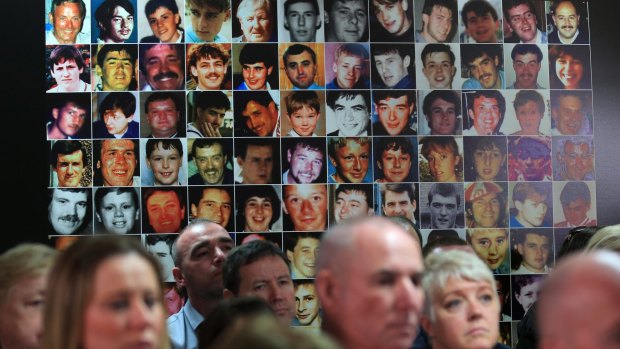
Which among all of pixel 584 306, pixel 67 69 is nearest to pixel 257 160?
pixel 67 69

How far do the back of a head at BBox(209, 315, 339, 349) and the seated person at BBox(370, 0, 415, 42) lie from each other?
4123 mm

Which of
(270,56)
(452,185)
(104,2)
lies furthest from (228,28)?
(452,185)

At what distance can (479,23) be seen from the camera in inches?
233

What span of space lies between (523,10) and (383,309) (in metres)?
3.67

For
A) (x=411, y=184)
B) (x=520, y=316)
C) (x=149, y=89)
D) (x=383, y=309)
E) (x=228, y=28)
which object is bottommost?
(x=520, y=316)

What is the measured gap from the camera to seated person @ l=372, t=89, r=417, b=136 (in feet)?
19.0

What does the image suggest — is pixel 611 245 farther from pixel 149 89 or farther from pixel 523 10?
pixel 149 89

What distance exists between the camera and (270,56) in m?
5.74

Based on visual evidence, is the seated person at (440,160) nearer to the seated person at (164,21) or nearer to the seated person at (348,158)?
the seated person at (348,158)

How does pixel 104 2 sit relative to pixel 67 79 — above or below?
→ above

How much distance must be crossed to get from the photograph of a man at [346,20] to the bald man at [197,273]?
1426 millimetres

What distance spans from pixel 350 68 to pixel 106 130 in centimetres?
149

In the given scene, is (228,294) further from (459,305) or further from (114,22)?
(114,22)

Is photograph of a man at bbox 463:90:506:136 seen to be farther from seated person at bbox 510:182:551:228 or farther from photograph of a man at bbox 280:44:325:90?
photograph of a man at bbox 280:44:325:90
